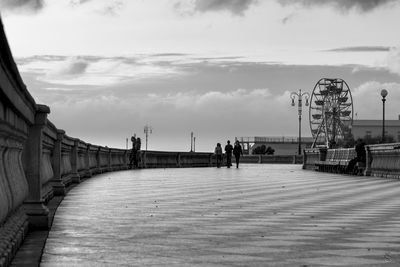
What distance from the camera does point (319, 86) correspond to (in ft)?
392

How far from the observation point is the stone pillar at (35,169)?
334 inches

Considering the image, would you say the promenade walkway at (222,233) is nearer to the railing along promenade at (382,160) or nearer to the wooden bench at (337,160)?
the railing along promenade at (382,160)

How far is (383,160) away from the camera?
29844mm

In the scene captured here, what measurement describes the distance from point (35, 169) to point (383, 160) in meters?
23.0

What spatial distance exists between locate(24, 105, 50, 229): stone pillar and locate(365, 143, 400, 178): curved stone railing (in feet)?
65.8

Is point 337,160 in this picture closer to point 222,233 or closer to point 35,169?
point 222,233

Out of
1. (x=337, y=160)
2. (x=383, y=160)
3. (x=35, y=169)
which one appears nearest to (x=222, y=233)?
(x=35, y=169)

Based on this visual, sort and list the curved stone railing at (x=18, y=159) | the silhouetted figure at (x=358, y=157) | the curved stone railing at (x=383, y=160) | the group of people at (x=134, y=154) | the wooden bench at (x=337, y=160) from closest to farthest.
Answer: the curved stone railing at (x=18, y=159), the curved stone railing at (x=383, y=160), the silhouetted figure at (x=358, y=157), the wooden bench at (x=337, y=160), the group of people at (x=134, y=154)

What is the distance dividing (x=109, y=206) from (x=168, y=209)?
3.31 ft

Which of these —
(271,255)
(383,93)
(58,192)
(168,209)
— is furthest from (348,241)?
(383,93)

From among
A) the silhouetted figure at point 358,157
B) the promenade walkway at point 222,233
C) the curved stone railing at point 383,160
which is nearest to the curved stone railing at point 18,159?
the promenade walkway at point 222,233

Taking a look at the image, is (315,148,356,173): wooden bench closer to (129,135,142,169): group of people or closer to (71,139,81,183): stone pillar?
(129,135,142,169): group of people

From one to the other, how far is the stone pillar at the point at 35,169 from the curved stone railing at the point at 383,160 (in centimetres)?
2006

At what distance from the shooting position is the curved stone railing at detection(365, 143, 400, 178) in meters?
27.6
